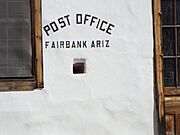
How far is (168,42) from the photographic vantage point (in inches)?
232

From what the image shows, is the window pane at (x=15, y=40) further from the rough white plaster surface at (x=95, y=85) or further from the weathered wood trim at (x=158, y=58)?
the weathered wood trim at (x=158, y=58)

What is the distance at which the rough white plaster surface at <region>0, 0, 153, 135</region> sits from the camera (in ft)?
18.1

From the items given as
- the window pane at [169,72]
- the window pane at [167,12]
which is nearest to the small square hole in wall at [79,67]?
the window pane at [169,72]

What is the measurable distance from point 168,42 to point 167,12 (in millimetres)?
403

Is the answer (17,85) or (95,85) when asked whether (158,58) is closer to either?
(95,85)

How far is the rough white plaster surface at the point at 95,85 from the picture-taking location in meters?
5.53

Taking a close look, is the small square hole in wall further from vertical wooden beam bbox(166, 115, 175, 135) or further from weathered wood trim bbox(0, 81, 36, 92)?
vertical wooden beam bbox(166, 115, 175, 135)

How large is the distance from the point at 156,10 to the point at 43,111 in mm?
1956

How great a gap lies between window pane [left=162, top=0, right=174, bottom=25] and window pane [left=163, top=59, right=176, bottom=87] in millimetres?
527

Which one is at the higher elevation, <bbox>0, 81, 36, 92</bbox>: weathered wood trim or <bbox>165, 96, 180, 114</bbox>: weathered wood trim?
<bbox>0, 81, 36, 92</bbox>: weathered wood trim

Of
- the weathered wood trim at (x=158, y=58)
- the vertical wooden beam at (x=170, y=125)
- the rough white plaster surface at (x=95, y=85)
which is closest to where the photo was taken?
the rough white plaster surface at (x=95, y=85)

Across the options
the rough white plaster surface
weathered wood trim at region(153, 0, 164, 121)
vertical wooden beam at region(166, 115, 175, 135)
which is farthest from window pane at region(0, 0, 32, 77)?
vertical wooden beam at region(166, 115, 175, 135)

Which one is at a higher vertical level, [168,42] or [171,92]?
[168,42]

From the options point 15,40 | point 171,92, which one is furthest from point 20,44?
point 171,92
